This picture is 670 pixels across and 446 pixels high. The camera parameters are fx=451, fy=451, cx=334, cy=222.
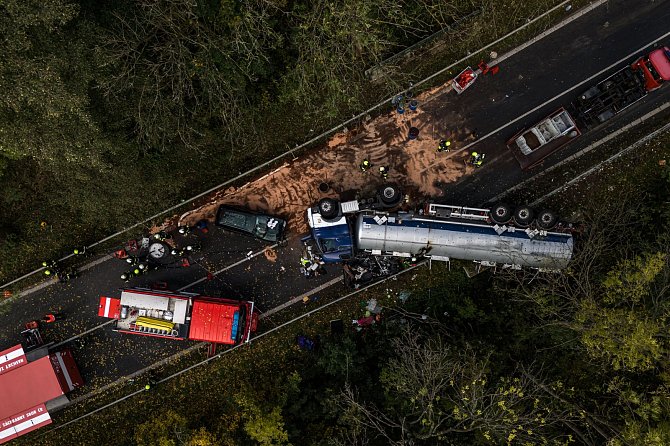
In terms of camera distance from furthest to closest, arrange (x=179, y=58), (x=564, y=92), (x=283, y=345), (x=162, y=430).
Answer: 1. (x=283, y=345)
2. (x=564, y=92)
3. (x=162, y=430)
4. (x=179, y=58)

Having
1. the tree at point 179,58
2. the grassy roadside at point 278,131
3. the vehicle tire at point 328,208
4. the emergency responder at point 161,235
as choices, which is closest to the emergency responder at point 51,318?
the grassy roadside at point 278,131

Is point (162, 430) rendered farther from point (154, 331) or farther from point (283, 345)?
point (283, 345)

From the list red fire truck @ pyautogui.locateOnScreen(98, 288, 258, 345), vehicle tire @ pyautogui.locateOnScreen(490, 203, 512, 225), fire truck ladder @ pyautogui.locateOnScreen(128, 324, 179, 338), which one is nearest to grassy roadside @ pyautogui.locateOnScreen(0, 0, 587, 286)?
red fire truck @ pyautogui.locateOnScreen(98, 288, 258, 345)

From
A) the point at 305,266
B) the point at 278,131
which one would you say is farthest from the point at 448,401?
the point at 278,131

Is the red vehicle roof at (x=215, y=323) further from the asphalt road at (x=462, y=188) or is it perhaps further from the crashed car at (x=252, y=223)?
the crashed car at (x=252, y=223)

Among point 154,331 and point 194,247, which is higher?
point 194,247

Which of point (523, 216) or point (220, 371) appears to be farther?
point (220, 371)

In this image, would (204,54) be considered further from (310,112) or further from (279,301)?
(279,301)
